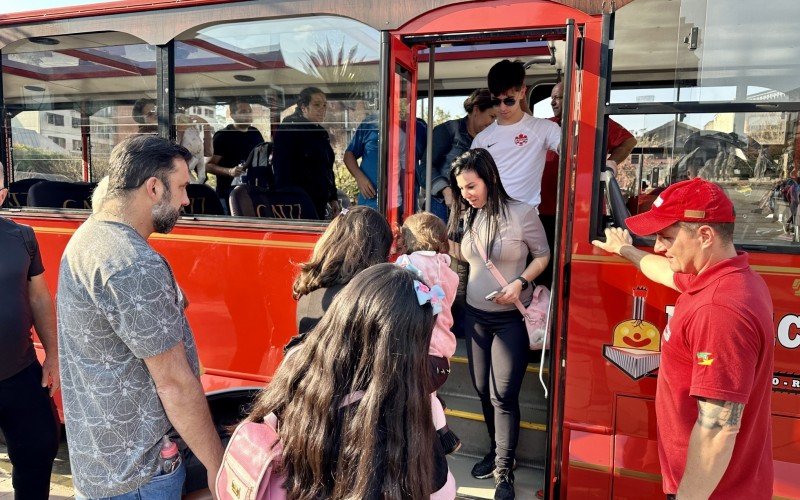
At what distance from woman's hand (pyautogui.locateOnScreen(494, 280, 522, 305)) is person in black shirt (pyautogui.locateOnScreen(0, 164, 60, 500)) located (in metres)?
2.12

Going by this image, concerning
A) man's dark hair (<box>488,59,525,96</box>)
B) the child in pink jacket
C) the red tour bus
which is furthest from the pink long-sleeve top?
man's dark hair (<box>488,59,525,96</box>)

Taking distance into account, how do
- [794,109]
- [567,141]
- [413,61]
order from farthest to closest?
[413,61] < [567,141] < [794,109]

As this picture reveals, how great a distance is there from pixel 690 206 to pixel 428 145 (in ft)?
6.53

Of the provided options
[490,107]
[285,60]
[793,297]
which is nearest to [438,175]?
[490,107]

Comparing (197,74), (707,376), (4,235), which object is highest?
(197,74)

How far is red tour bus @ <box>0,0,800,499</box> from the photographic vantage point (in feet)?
7.39

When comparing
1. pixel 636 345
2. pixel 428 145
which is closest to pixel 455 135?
pixel 428 145

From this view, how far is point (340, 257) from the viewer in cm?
198

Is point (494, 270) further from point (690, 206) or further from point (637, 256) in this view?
point (690, 206)

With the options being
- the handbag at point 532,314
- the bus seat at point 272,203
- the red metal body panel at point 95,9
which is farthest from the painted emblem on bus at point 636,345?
the red metal body panel at point 95,9

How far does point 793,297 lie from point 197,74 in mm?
3028

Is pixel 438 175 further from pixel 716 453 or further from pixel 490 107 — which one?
pixel 716 453

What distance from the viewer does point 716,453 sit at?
1568 millimetres

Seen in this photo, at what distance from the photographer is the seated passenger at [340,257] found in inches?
77.4
